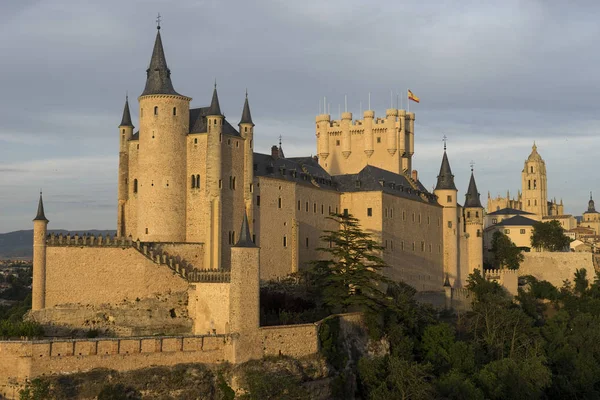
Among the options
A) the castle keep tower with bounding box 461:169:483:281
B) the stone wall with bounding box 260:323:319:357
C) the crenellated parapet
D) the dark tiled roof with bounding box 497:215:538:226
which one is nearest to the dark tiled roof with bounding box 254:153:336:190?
the crenellated parapet

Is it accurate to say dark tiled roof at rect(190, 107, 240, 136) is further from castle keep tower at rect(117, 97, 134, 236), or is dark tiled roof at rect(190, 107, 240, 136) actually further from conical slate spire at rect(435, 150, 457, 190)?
conical slate spire at rect(435, 150, 457, 190)

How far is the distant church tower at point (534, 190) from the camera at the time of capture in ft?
495

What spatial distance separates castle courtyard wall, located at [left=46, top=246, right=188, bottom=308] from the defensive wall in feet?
25.2

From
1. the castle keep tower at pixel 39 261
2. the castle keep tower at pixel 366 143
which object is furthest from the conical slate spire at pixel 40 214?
the castle keep tower at pixel 366 143

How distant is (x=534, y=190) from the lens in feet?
495

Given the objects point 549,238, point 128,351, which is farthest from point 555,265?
point 128,351

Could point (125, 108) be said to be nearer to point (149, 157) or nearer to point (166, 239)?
point (149, 157)

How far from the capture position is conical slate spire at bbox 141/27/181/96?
2203 inches

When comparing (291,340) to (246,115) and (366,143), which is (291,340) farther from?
(366,143)

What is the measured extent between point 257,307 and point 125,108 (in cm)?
2058

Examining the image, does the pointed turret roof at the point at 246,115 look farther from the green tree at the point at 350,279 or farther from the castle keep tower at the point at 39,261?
the castle keep tower at the point at 39,261

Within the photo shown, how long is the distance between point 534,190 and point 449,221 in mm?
73060

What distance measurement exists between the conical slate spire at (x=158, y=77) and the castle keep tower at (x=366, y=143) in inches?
1171

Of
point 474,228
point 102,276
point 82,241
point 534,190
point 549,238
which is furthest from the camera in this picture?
point 534,190
